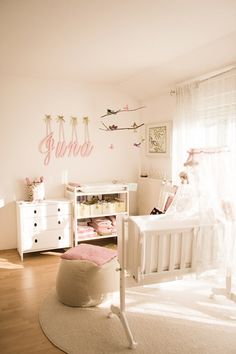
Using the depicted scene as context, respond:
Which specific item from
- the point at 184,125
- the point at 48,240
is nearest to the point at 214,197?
the point at 184,125

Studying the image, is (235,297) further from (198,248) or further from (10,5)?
(10,5)

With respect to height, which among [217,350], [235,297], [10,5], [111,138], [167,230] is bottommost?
[217,350]

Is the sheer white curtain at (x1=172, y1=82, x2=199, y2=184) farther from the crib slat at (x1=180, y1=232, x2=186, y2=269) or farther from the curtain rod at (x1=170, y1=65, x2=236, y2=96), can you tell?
the crib slat at (x1=180, y1=232, x2=186, y2=269)

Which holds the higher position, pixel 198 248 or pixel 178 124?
pixel 178 124

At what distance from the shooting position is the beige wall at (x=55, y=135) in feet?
13.6

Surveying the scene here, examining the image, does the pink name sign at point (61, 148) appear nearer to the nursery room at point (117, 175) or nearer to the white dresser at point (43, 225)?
the nursery room at point (117, 175)

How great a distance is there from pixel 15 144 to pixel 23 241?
4.31 feet

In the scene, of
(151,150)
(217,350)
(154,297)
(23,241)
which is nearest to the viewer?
(217,350)

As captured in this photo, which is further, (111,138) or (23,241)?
(111,138)

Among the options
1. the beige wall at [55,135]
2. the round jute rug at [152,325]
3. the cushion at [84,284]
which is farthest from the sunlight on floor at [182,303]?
the beige wall at [55,135]

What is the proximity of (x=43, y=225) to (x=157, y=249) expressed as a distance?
2174 millimetres

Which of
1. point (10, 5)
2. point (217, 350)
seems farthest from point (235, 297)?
point (10, 5)

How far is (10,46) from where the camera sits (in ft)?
9.73

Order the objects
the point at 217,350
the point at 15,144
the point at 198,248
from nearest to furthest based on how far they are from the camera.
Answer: the point at 217,350
the point at 198,248
the point at 15,144
